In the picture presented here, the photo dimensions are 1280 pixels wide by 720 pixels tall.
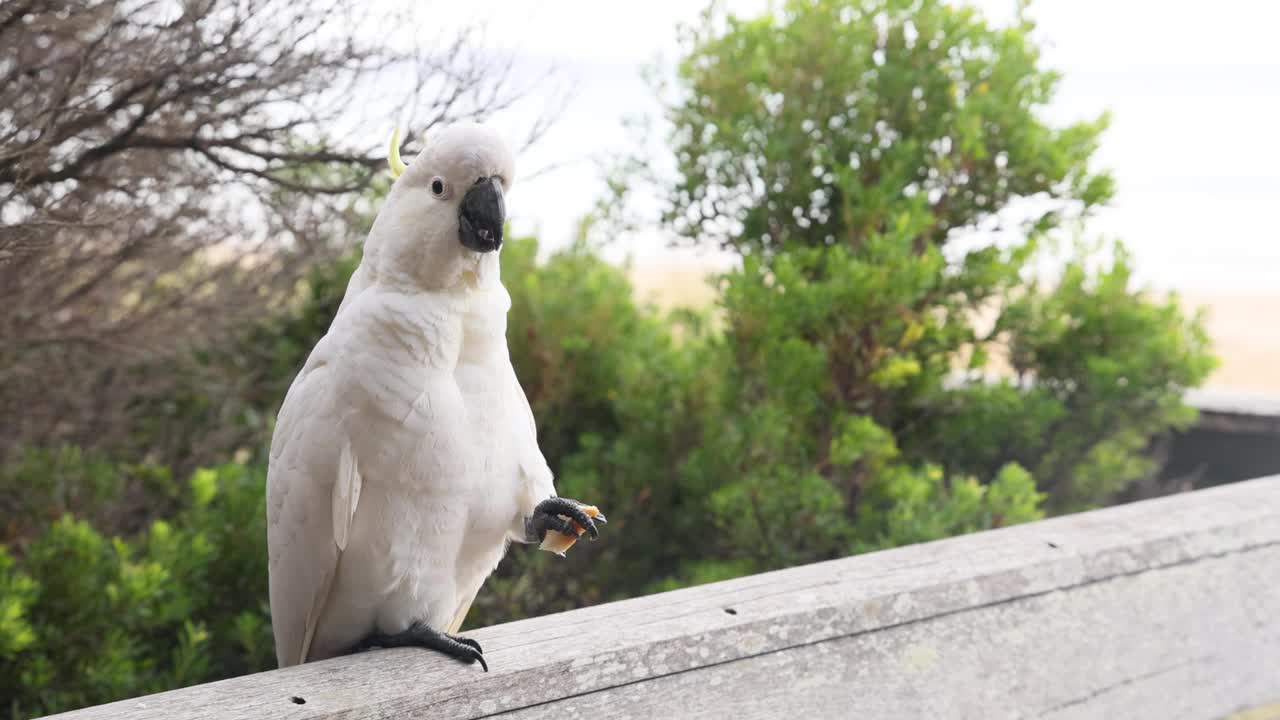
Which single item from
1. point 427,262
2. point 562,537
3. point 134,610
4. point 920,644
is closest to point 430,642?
point 562,537

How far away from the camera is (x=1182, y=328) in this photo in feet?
8.55

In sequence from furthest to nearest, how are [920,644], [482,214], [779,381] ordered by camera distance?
1. [779,381]
2. [920,644]
3. [482,214]

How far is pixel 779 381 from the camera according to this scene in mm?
2195

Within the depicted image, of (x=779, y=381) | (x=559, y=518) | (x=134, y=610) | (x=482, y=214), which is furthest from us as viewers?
(x=779, y=381)

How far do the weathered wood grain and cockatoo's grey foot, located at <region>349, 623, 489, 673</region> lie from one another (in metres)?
0.02

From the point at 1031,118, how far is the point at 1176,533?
3.23 ft

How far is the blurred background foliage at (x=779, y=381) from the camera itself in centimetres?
206

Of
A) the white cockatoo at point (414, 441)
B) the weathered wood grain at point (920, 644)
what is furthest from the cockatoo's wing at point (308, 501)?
the weathered wood grain at point (920, 644)

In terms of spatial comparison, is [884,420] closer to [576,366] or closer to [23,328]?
[576,366]

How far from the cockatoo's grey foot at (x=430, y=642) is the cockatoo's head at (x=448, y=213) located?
0.39 m

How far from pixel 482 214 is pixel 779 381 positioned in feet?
3.97

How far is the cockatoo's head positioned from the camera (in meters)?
1.10

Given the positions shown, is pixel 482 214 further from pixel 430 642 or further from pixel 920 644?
pixel 920 644

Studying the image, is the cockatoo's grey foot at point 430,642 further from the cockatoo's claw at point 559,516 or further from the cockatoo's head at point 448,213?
the cockatoo's head at point 448,213
